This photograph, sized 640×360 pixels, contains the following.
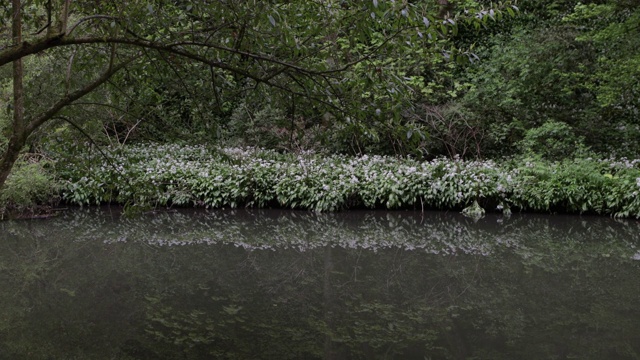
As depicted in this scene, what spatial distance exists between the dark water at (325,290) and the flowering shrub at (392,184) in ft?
1.78

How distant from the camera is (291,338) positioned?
382cm

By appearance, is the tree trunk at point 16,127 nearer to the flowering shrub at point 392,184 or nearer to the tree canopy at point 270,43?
the tree canopy at point 270,43

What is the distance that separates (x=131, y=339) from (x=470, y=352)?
2216mm

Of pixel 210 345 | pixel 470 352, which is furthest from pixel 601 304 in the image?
pixel 210 345

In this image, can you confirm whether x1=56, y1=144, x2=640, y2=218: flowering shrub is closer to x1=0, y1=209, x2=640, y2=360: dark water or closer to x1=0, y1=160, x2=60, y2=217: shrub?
x1=0, y1=160, x2=60, y2=217: shrub

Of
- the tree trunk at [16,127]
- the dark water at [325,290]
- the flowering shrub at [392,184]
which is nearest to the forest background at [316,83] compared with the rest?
the tree trunk at [16,127]

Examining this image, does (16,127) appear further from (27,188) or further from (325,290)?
(27,188)

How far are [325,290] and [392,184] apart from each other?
447 centimetres

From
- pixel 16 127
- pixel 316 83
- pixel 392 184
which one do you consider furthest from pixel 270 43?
pixel 392 184

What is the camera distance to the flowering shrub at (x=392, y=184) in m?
8.45

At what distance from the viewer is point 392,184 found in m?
9.22

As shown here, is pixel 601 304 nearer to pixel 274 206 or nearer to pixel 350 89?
pixel 350 89

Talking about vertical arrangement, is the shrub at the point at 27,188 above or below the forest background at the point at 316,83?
below

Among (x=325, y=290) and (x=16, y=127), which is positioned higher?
(x=16, y=127)
